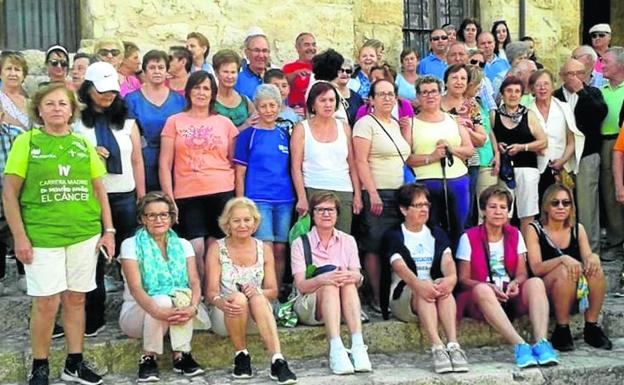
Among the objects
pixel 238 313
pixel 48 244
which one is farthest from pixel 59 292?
pixel 238 313

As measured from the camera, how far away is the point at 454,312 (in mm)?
5520

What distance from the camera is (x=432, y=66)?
798 centimetres

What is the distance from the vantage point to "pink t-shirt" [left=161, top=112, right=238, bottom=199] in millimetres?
5574

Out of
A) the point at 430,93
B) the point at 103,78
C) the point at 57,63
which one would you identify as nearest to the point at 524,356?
the point at 430,93

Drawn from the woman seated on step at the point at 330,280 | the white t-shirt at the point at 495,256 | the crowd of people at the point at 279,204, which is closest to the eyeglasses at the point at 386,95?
the crowd of people at the point at 279,204

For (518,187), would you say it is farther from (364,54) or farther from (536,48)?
(536,48)

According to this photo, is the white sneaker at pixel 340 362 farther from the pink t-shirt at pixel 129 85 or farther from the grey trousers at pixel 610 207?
the grey trousers at pixel 610 207

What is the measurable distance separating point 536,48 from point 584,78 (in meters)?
2.68

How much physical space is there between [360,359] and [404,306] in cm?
63

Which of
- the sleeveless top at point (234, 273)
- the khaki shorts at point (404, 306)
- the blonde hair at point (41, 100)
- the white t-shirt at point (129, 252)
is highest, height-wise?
the blonde hair at point (41, 100)

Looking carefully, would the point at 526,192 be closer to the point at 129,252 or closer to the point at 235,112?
the point at 235,112

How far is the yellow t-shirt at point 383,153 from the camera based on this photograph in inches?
234

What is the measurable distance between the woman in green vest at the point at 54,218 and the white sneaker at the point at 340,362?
1.35 metres

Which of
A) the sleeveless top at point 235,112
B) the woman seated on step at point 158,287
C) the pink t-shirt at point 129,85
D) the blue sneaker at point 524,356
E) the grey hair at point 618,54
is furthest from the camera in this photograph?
the grey hair at point 618,54
